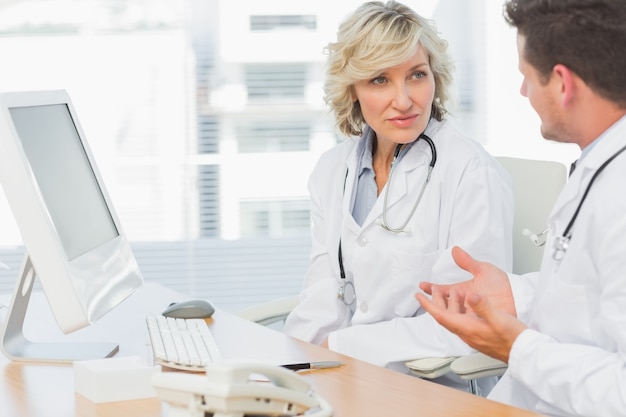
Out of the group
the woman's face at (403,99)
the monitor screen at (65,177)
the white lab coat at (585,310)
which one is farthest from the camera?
the woman's face at (403,99)

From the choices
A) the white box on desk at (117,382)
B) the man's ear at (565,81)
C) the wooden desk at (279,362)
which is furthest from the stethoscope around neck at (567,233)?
the white box on desk at (117,382)

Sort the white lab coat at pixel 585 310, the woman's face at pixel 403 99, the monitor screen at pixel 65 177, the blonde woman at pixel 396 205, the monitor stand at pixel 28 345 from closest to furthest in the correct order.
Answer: the white lab coat at pixel 585 310, the monitor screen at pixel 65 177, the monitor stand at pixel 28 345, the blonde woman at pixel 396 205, the woman's face at pixel 403 99

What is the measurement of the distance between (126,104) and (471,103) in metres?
1.59

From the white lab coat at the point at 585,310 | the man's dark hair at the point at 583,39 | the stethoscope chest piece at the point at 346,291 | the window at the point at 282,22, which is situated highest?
the window at the point at 282,22

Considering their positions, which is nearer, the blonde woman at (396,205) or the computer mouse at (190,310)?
the computer mouse at (190,310)

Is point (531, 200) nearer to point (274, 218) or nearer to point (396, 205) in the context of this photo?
point (396, 205)

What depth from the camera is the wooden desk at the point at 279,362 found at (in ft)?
4.65

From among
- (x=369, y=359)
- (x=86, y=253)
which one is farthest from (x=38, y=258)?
(x=369, y=359)

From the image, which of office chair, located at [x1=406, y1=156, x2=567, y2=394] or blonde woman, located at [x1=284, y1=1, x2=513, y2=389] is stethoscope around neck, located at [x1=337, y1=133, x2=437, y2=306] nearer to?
blonde woman, located at [x1=284, y1=1, x2=513, y2=389]

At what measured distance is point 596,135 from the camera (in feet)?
5.01

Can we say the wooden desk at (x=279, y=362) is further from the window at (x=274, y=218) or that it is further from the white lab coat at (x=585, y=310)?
the window at (x=274, y=218)

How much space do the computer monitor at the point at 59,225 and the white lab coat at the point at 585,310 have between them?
0.74 meters

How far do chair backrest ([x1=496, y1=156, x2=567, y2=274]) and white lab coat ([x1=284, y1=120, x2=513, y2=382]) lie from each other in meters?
0.10

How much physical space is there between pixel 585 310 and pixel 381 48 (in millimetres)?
944
